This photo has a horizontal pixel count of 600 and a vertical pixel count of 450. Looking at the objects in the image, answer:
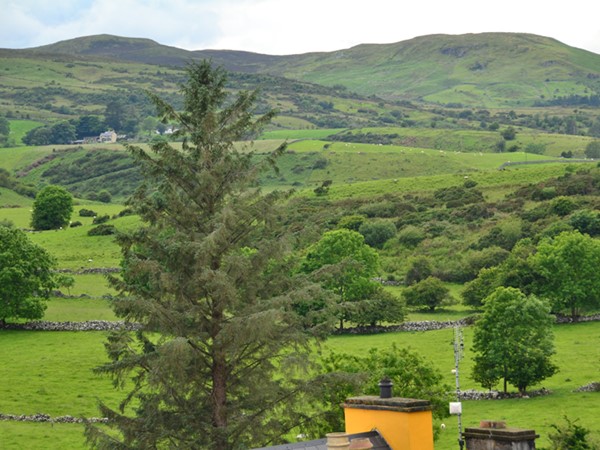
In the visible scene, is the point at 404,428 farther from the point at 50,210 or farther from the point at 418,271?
the point at 50,210

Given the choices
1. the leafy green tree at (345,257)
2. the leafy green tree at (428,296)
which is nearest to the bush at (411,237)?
the leafy green tree at (345,257)

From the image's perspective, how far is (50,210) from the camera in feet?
455

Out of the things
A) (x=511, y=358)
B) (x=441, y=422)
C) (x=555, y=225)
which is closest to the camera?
(x=441, y=422)

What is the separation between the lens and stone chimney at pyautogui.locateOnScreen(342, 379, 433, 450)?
20188mm

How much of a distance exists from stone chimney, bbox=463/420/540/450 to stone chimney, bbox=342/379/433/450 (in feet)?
5.47

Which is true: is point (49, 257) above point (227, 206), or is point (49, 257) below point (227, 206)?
below

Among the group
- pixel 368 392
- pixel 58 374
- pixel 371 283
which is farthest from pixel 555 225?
pixel 368 392

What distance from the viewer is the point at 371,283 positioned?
289 ft

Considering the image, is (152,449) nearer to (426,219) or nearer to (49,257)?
(49,257)

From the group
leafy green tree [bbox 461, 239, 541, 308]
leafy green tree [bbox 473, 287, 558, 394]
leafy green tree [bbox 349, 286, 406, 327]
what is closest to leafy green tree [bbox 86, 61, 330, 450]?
leafy green tree [bbox 473, 287, 558, 394]

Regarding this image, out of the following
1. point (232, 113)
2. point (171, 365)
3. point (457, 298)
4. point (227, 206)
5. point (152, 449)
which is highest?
point (232, 113)

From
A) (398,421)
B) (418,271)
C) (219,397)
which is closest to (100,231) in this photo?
(418,271)

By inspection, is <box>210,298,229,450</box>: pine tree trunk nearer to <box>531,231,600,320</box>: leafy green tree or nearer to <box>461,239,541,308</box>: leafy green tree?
<box>531,231,600,320</box>: leafy green tree

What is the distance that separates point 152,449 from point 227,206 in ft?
23.0
